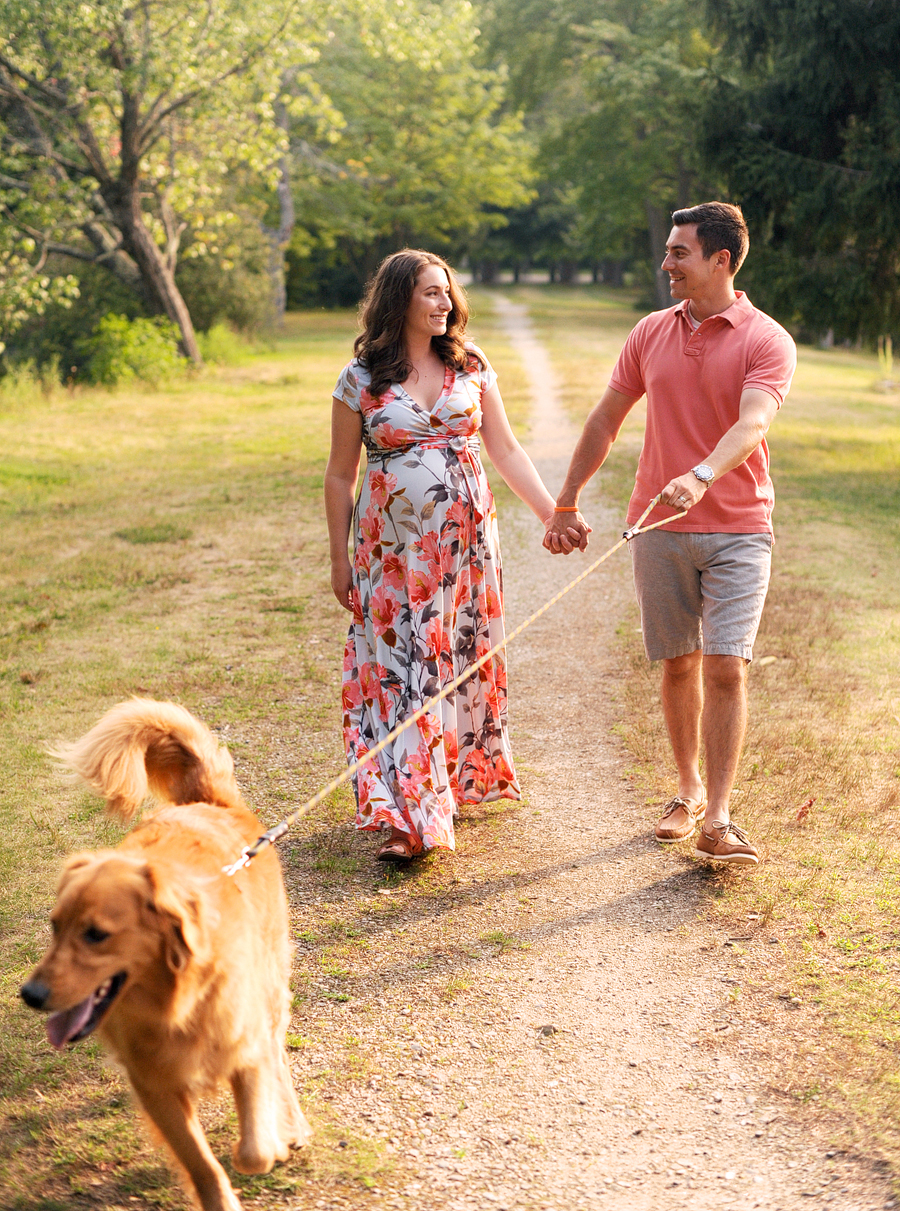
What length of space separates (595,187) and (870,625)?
35311mm

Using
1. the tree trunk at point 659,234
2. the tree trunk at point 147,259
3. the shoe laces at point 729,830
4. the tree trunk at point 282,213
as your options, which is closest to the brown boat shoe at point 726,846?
the shoe laces at point 729,830

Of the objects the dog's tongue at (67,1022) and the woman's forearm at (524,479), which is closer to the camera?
the dog's tongue at (67,1022)

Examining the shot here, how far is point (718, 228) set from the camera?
13.2 ft

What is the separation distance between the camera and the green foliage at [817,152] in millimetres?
12570

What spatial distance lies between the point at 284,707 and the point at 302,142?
102 ft

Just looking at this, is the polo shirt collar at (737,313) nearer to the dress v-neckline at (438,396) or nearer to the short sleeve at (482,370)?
the short sleeve at (482,370)

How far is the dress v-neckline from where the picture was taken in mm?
4168

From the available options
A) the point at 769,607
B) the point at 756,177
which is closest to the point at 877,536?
the point at 769,607

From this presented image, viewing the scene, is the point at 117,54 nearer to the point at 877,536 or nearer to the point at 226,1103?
the point at 877,536

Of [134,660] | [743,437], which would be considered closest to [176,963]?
[743,437]

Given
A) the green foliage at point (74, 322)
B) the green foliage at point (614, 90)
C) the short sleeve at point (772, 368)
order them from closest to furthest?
1. the short sleeve at point (772, 368)
2. the green foliage at point (74, 322)
3. the green foliage at point (614, 90)

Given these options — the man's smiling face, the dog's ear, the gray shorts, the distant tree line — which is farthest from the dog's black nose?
the distant tree line

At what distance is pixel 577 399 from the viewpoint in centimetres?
1845

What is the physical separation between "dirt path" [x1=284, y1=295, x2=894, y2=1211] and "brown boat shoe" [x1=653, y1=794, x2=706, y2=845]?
8cm
